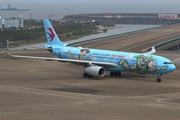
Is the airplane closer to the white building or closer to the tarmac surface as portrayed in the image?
the tarmac surface

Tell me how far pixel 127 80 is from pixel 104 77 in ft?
11.6

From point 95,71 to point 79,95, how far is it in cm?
1116

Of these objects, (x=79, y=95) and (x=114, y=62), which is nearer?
(x=79, y=95)

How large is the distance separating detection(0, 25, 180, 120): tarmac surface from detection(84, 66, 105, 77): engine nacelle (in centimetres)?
73

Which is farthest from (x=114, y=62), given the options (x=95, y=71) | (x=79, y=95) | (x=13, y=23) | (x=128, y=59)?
(x=13, y=23)

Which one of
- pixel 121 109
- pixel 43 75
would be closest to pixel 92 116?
pixel 121 109

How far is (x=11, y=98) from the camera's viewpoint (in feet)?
146

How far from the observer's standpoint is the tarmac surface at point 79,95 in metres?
37.8

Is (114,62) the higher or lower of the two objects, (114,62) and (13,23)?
the higher

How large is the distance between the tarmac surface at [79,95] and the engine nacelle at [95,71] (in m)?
0.73

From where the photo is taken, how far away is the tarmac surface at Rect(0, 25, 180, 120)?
3775 cm

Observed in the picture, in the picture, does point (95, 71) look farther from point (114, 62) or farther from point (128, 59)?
point (128, 59)

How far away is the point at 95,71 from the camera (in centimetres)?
5778

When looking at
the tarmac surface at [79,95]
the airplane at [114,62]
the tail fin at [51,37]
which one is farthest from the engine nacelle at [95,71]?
the tail fin at [51,37]
